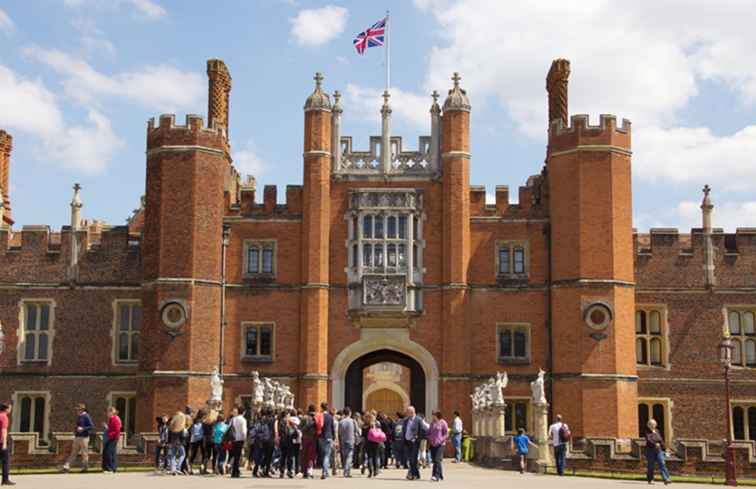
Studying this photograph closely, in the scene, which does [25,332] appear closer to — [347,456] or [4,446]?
[347,456]

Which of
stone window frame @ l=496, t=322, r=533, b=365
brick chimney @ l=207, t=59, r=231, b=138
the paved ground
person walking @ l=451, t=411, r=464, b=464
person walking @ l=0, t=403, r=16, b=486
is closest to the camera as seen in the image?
person walking @ l=0, t=403, r=16, b=486

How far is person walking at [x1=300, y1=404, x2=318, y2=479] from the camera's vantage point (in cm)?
2447

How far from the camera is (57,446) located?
97.2 feet

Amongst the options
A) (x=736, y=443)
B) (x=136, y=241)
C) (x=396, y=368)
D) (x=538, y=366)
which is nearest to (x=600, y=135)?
(x=538, y=366)

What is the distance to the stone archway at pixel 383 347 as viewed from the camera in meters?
36.8

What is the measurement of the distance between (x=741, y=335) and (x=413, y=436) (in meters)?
18.7

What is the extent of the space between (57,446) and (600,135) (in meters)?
19.9

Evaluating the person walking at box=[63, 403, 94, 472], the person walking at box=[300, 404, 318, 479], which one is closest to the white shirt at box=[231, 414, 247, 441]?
the person walking at box=[300, 404, 318, 479]

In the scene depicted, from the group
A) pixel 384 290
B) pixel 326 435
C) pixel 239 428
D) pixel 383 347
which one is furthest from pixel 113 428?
pixel 383 347

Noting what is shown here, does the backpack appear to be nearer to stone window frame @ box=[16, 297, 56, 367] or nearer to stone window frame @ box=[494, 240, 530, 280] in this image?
stone window frame @ box=[494, 240, 530, 280]

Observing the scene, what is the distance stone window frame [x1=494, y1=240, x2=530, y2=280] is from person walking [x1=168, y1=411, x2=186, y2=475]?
15158 millimetres

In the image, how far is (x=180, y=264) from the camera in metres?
36.3

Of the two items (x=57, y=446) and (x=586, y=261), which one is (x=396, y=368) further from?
(x=57, y=446)

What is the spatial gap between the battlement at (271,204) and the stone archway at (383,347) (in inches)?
194
